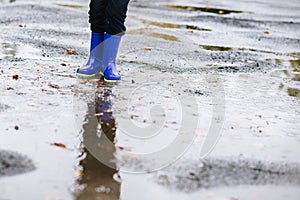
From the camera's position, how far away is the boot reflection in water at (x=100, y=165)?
11.4 feet

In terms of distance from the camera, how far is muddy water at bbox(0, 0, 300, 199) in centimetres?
366

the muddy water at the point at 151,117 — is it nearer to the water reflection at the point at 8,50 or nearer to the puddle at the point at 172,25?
the water reflection at the point at 8,50

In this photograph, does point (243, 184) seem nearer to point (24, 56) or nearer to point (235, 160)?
point (235, 160)

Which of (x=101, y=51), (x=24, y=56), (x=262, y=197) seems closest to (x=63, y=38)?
(x=24, y=56)

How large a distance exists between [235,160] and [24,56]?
3599mm

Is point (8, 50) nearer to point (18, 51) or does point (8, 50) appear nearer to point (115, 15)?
point (18, 51)

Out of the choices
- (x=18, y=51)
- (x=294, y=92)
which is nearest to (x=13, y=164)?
(x=294, y=92)

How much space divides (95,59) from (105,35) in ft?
0.98

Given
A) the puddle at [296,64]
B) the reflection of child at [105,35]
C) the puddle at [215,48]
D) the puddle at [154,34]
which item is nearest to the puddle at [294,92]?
the puddle at [296,64]

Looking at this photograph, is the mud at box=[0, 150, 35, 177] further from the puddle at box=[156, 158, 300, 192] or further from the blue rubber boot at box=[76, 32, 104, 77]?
the blue rubber boot at box=[76, 32, 104, 77]

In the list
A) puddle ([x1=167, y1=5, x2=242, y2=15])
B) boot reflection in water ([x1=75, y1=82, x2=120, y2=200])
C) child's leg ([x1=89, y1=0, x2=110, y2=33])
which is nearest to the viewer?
boot reflection in water ([x1=75, y1=82, x2=120, y2=200])

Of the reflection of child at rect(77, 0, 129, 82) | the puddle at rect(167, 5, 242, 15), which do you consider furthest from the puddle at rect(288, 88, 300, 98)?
the puddle at rect(167, 5, 242, 15)

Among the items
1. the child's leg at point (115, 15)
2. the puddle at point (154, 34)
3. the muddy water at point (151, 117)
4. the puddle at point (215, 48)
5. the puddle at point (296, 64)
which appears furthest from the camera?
the puddle at point (154, 34)

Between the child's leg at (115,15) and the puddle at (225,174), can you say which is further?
the child's leg at (115,15)
